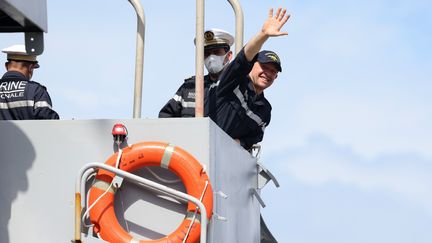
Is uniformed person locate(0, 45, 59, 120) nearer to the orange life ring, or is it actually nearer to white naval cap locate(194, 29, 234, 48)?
white naval cap locate(194, 29, 234, 48)

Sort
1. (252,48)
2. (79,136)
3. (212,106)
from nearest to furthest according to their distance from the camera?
(79,136) → (252,48) → (212,106)

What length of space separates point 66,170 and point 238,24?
2538 mm

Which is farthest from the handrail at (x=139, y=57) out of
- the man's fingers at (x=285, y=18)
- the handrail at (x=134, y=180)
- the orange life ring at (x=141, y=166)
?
the handrail at (x=134, y=180)

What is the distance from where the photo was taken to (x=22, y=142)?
613 cm

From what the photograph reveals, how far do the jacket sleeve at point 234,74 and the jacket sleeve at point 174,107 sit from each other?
2.51ft

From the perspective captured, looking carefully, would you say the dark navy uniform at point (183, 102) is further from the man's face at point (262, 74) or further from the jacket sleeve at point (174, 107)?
the man's face at point (262, 74)

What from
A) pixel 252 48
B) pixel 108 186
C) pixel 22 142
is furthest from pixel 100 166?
pixel 252 48

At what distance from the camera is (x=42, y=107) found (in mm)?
7281

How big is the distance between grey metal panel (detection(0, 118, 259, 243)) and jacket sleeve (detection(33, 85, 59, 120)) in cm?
108

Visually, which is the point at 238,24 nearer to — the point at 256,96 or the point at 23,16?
the point at 256,96

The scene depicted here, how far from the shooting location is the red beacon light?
5.93 meters

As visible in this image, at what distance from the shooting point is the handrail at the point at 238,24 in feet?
26.5

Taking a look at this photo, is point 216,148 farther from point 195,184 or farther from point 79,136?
point 79,136

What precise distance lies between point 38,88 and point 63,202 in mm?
1558
